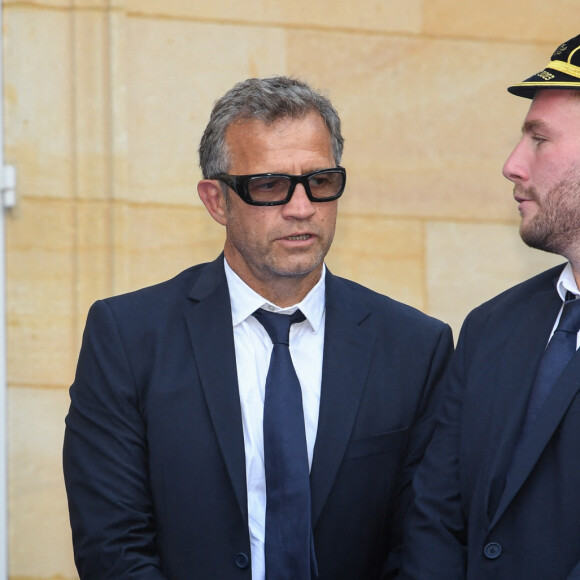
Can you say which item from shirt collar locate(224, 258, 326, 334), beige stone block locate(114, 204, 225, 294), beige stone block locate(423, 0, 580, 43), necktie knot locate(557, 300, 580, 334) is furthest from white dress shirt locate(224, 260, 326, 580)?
beige stone block locate(423, 0, 580, 43)

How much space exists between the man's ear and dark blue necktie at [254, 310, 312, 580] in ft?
2.25

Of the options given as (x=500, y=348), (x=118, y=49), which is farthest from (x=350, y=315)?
(x=118, y=49)

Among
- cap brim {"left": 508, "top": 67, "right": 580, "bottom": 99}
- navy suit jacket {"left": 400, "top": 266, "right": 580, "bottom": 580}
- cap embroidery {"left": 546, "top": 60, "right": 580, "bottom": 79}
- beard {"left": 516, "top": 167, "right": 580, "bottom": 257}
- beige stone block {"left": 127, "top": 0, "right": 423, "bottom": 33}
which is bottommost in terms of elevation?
Result: navy suit jacket {"left": 400, "top": 266, "right": 580, "bottom": 580}

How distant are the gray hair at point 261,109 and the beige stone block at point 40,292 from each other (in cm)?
124

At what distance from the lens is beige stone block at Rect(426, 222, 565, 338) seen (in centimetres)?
569

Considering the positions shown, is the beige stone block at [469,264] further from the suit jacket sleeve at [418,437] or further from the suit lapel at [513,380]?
the suit lapel at [513,380]

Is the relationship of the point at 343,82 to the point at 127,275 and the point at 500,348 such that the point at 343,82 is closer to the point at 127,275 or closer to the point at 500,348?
the point at 127,275

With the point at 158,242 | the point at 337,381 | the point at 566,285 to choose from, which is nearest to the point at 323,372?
the point at 337,381

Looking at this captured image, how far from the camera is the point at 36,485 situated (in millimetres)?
5293

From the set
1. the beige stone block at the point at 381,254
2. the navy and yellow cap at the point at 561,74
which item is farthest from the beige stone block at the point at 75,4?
the navy and yellow cap at the point at 561,74

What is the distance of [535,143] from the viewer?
374 cm

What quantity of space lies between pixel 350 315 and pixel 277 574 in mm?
865

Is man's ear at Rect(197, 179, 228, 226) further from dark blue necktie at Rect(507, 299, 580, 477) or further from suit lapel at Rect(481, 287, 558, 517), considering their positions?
dark blue necktie at Rect(507, 299, 580, 477)

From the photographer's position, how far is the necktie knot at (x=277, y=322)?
402cm
